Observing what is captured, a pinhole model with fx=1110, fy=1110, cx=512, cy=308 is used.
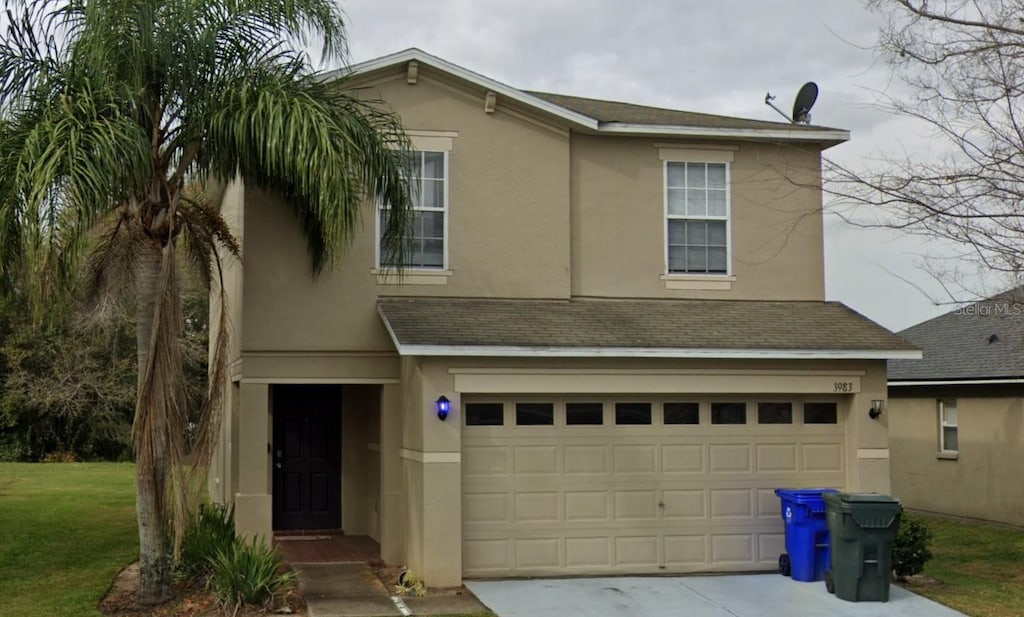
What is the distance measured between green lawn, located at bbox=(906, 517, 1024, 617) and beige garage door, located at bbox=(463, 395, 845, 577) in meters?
1.84

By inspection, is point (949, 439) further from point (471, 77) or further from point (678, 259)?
point (471, 77)

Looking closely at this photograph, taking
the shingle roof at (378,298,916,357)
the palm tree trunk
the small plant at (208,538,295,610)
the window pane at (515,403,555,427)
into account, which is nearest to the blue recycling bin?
the shingle roof at (378,298,916,357)

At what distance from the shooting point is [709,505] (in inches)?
539

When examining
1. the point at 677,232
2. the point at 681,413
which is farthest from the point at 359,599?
the point at 677,232

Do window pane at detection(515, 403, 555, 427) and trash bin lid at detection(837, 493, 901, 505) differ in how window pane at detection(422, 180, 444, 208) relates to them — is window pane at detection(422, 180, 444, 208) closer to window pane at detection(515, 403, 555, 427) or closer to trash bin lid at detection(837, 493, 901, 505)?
window pane at detection(515, 403, 555, 427)

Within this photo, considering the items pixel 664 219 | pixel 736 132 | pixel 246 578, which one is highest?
pixel 736 132

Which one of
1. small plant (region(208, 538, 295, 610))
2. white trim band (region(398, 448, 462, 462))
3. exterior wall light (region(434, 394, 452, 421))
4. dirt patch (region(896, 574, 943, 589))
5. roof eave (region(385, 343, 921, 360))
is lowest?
dirt patch (region(896, 574, 943, 589))

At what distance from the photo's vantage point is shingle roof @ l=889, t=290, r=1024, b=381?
1934cm

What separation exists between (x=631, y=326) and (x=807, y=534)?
328 cm

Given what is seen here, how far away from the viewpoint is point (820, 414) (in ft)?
46.3

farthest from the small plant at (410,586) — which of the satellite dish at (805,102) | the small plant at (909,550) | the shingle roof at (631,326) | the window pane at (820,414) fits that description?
the satellite dish at (805,102)

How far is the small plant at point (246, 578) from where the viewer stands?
11.3 m

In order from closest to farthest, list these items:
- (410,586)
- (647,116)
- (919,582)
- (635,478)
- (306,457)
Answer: (410,586)
(919,582)
(635,478)
(647,116)
(306,457)

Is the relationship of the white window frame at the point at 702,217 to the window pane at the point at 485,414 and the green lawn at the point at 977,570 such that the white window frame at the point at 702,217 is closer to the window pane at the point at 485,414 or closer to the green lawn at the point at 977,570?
the window pane at the point at 485,414
